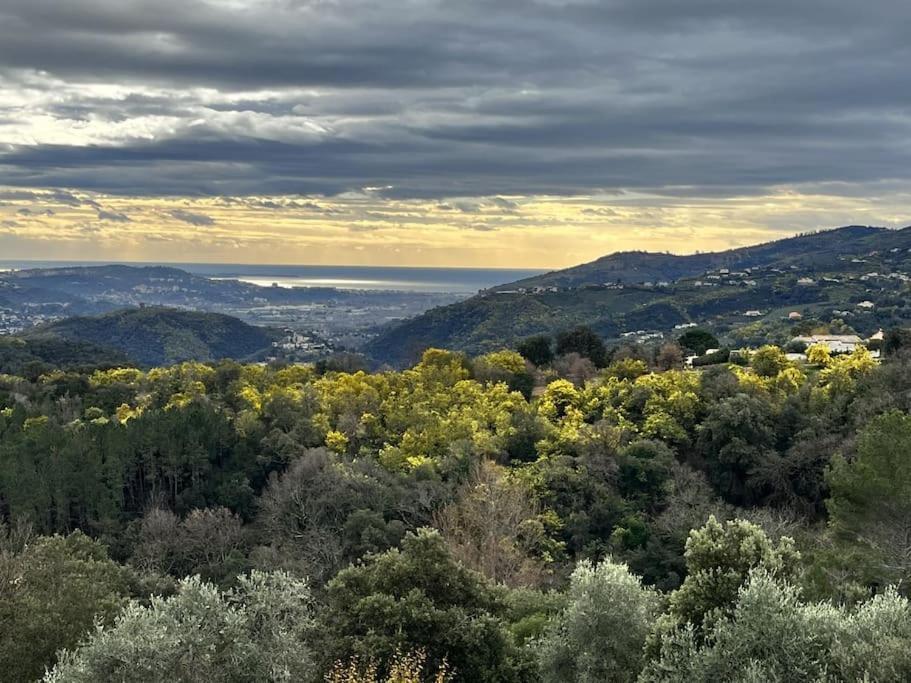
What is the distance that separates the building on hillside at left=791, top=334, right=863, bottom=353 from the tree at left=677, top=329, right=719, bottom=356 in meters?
8.33

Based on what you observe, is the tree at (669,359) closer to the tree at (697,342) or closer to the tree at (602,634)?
the tree at (697,342)

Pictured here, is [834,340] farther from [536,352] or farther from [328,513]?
[328,513]

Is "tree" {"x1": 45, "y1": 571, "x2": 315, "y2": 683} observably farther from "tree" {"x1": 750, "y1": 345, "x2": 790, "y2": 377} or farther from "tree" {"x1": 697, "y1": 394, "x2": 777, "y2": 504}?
"tree" {"x1": 750, "y1": 345, "x2": 790, "y2": 377}

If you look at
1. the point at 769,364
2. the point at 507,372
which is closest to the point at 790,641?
the point at 769,364

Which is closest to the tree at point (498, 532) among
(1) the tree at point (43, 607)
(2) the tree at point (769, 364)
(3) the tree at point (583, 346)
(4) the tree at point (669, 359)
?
(1) the tree at point (43, 607)

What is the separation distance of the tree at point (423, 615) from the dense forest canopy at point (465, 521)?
0.20 feet

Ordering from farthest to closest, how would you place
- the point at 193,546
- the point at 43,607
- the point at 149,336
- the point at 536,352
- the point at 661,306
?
the point at 149,336 < the point at 661,306 < the point at 536,352 < the point at 193,546 < the point at 43,607

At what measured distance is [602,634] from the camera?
16.1 m

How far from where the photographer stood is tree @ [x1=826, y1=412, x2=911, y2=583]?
72.8 feet

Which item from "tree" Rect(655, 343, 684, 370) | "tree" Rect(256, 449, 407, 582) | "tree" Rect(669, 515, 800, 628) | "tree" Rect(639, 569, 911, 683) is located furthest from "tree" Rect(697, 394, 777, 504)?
"tree" Rect(639, 569, 911, 683)

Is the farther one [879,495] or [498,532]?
[498,532]

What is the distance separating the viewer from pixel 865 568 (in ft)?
67.8

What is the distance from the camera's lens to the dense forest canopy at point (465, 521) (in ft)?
47.8

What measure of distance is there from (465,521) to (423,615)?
15035 millimetres
